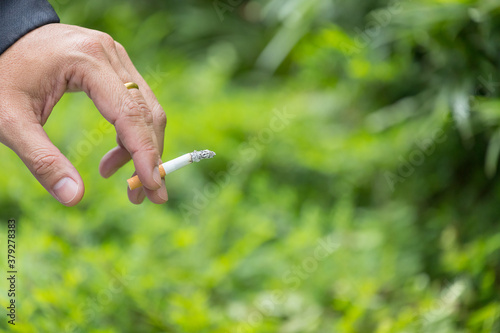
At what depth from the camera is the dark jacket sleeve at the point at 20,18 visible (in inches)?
32.0

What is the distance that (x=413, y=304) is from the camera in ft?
4.91

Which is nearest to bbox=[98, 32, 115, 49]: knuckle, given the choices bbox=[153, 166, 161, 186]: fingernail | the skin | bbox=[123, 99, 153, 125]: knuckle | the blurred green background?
the skin

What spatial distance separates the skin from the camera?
0.76 meters

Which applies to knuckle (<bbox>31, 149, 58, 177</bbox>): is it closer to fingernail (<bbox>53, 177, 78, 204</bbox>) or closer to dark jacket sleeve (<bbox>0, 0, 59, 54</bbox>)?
fingernail (<bbox>53, 177, 78, 204</bbox>)

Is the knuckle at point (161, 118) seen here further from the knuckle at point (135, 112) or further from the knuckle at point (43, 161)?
the knuckle at point (43, 161)

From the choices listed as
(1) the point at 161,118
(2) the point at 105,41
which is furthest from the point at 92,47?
(1) the point at 161,118

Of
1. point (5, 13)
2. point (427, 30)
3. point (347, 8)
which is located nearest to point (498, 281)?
point (427, 30)

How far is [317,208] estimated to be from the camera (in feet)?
6.16

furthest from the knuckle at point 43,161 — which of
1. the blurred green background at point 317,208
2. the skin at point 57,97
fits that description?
the blurred green background at point 317,208

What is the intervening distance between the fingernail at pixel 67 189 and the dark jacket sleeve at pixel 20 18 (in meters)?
0.24

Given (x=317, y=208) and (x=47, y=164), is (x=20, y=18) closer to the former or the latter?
(x=47, y=164)

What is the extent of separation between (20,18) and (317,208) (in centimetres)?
129

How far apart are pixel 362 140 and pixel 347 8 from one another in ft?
1.82

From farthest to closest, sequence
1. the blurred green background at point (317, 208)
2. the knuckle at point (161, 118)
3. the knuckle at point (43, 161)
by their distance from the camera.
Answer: the blurred green background at point (317, 208) → the knuckle at point (161, 118) → the knuckle at point (43, 161)
